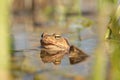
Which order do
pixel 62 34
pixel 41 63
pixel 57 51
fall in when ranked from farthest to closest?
pixel 62 34
pixel 57 51
pixel 41 63

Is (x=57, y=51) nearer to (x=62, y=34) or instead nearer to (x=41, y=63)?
(x=41, y=63)

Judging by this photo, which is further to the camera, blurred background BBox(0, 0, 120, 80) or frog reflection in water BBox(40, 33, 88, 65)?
frog reflection in water BBox(40, 33, 88, 65)

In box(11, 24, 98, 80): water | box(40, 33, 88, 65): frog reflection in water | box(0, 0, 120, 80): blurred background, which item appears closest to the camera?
box(0, 0, 120, 80): blurred background

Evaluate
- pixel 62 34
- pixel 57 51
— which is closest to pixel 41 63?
pixel 57 51

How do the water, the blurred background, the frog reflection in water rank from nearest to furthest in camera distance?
the blurred background → the water → the frog reflection in water
